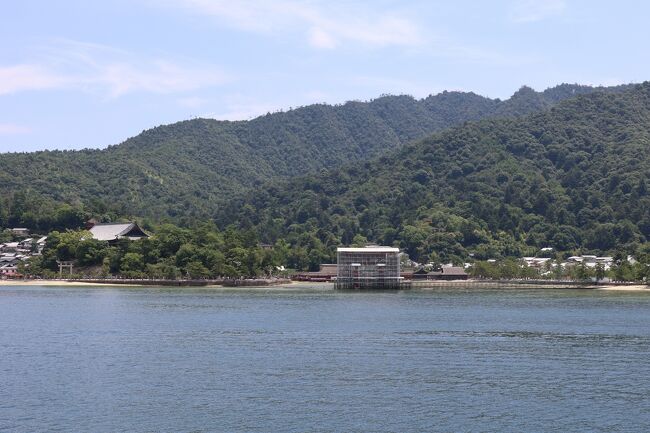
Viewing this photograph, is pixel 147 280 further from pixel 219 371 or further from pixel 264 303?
pixel 219 371

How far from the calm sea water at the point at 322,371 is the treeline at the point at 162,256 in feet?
173

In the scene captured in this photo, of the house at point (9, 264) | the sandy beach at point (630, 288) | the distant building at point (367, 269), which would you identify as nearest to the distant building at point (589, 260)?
the sandy beach at point (630, 288)

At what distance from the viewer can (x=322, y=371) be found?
132 feet

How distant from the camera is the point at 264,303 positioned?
278 ft

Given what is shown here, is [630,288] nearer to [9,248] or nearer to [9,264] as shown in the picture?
[9,264]

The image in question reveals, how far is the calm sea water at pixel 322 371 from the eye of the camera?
3073 centimetres

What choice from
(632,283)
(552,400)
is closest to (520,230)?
(632,283)

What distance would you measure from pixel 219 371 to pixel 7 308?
43.1 m

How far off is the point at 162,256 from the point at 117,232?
16.8 meters

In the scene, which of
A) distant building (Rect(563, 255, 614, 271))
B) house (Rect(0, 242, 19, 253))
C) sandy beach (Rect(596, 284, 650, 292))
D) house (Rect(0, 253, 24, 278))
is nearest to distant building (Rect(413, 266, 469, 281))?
distant building (Rect(563, 255, 614, 271))

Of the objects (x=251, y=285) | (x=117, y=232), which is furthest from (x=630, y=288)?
(x=117, y=232)

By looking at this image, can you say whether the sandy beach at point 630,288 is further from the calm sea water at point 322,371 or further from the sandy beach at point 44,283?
the sandy beach at point 44,283

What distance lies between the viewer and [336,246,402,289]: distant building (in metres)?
120

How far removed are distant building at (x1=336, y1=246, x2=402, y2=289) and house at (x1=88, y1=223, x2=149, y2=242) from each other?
36005mm
